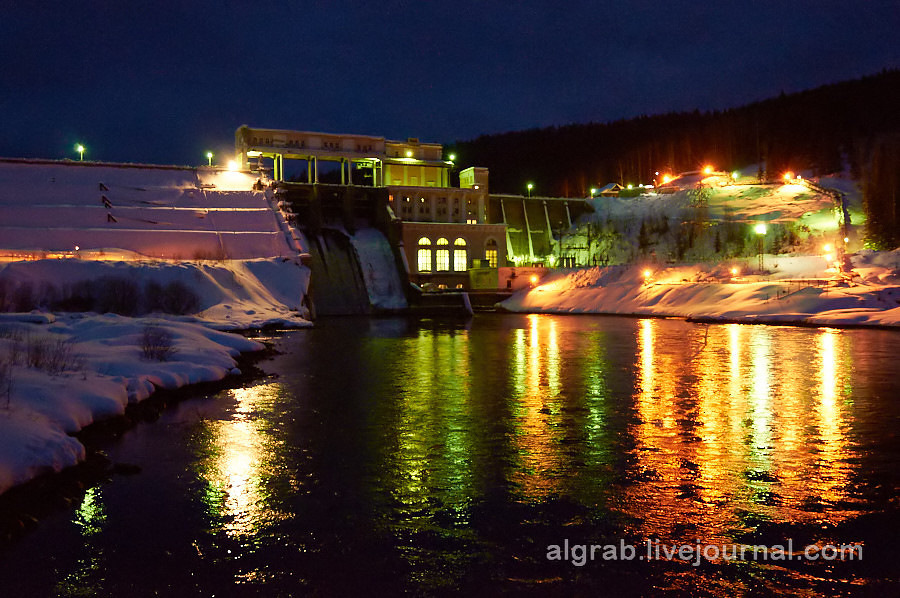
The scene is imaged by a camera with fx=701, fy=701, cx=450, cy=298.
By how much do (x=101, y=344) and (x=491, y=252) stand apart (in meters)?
49.5

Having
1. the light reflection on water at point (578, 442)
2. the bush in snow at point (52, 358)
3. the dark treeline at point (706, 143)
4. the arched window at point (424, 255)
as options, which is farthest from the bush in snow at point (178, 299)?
A: the dark treeline at point (706, 143)

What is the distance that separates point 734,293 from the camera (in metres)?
42.2

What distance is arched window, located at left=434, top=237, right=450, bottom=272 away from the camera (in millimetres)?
61656

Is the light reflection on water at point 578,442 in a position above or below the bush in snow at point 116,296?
below

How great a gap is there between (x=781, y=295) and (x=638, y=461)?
112ft

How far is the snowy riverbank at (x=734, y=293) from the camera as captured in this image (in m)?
36.4

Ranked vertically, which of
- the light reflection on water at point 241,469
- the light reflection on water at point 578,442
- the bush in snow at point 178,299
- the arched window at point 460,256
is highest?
the arched window at point 460,256

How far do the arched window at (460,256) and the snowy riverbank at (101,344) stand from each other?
25541 millimetres

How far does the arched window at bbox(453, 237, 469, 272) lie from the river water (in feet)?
151

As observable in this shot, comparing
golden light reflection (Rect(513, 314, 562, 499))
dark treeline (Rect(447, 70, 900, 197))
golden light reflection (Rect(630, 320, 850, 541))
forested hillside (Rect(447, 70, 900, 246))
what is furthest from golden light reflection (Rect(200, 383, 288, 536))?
dark treeline (Rect(447, 70, 900, 197))

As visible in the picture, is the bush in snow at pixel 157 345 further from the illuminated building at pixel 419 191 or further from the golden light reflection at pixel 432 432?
the illuminated building at pixel 419 191

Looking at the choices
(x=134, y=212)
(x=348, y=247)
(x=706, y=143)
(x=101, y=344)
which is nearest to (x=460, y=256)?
(x=348, y=247)

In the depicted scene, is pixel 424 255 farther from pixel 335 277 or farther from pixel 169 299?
pixel 169 299

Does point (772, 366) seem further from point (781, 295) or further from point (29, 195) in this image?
point (29, 195)
